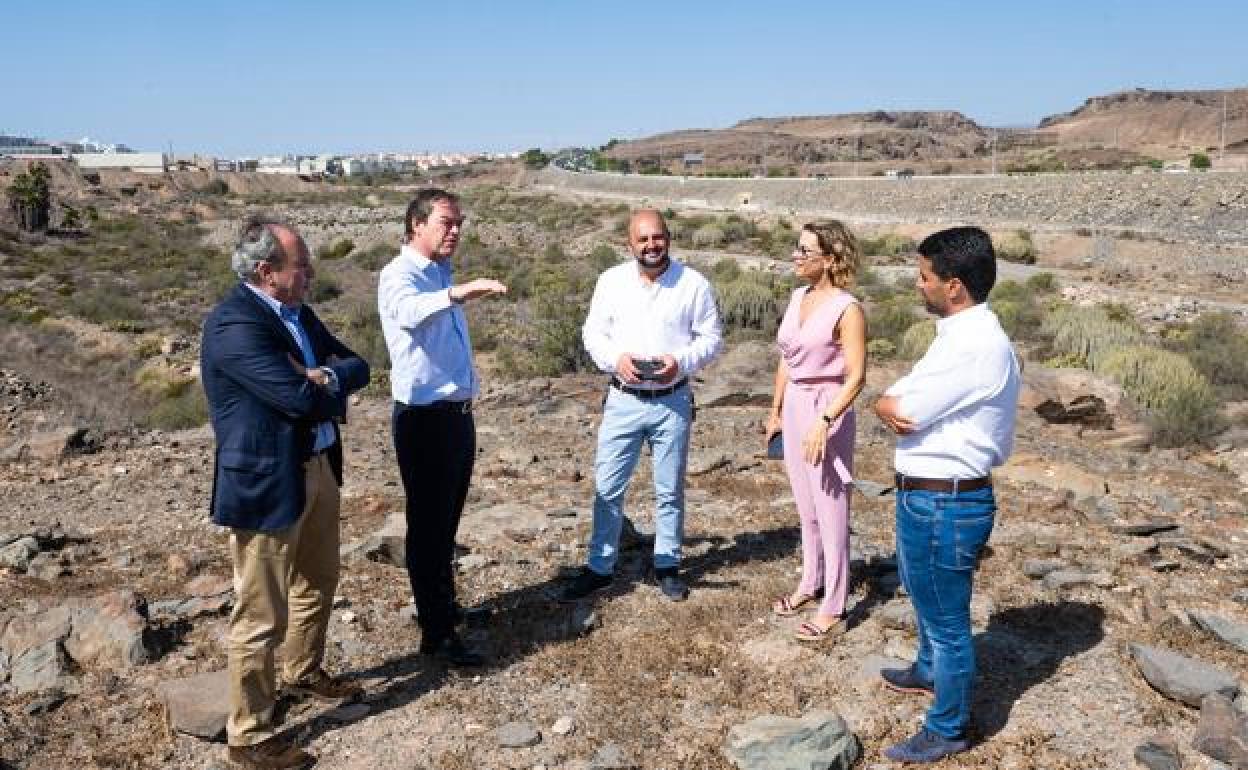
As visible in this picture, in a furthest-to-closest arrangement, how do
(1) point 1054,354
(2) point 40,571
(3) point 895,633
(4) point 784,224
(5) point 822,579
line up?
(4) point 784,224 → (1) point 1054,354 → (2) point 40,571 → (5) point 822,579 → (3) point 895,633

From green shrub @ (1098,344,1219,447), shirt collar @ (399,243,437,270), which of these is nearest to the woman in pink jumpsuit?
shirt collar @ (399,243,437,270)

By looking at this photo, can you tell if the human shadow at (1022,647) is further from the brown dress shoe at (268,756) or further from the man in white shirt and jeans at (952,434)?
the brown dress shoe at (268,756)

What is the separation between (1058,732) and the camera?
3.29 metres

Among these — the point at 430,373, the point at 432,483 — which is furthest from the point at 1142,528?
the point at 430,373

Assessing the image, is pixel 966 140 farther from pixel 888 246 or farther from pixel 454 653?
pixel 454 653

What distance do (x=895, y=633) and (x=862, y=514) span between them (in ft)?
6.06

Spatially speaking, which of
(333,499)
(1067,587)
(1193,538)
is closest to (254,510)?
(333,499)

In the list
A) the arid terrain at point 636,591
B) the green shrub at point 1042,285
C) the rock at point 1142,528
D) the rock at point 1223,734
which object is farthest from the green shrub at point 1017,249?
the rock at point 1223,734

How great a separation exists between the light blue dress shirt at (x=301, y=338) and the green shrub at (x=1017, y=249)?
29.1 metres

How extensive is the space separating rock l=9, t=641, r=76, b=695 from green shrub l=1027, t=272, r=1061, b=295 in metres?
21.8

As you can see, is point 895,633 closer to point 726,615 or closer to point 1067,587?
point 726,615

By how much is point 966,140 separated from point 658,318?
129m

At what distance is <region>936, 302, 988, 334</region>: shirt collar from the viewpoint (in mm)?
2826

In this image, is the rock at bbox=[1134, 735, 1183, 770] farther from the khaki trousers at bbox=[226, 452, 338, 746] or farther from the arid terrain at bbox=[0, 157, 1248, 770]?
the khaki trousers at bbox=[226, 452, 338, 746]
